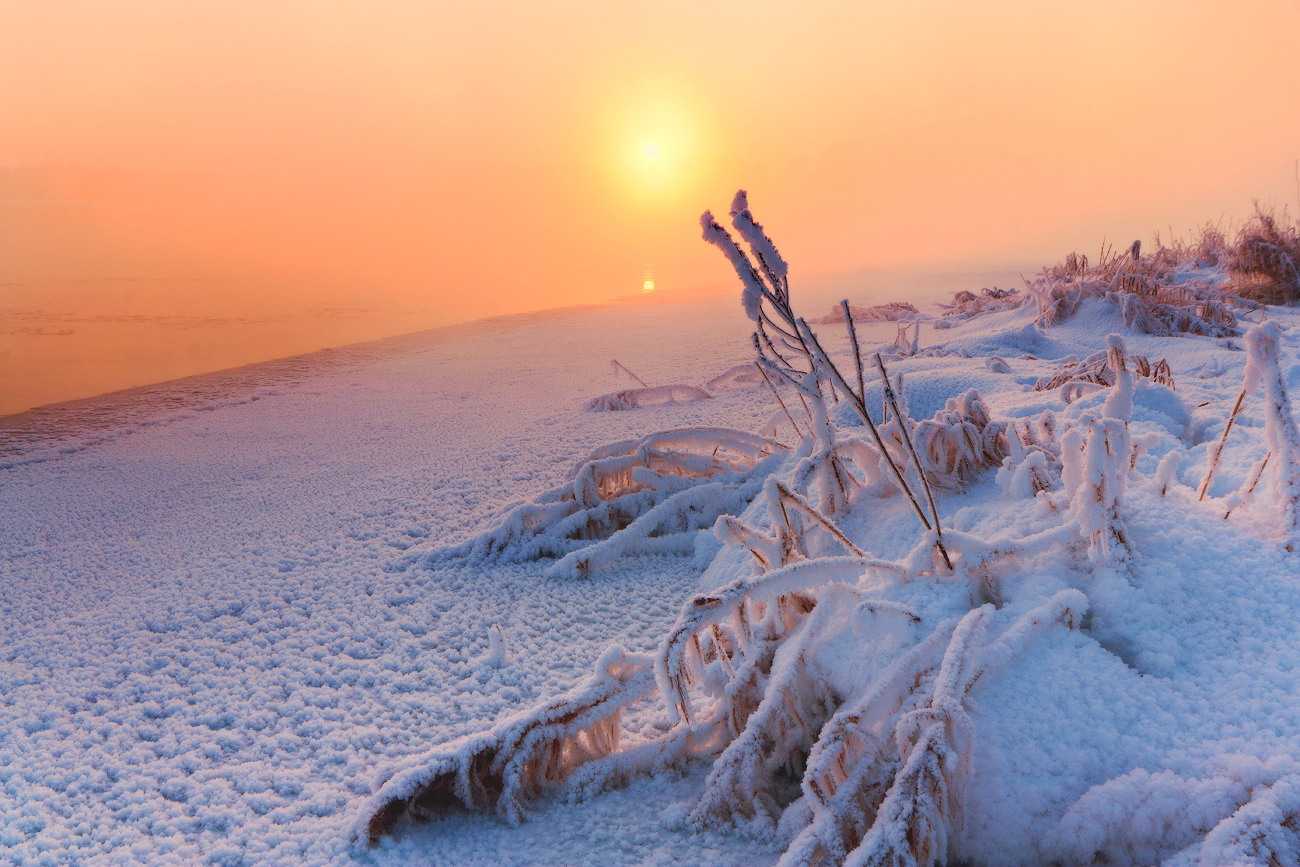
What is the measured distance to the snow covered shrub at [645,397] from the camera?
332 cm

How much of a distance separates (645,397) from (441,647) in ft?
6.57

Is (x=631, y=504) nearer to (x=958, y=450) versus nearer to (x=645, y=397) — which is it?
(x=958, y=450)

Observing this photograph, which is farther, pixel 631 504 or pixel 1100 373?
pixel 1100 373

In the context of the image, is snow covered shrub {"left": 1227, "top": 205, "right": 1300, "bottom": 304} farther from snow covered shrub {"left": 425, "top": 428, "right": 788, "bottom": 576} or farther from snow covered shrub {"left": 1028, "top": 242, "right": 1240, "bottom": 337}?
snow covered shrub {"left": 425, "top": 428, "right": 788, "bottom": 576}

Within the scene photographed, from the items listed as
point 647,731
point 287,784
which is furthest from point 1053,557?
point 287,784

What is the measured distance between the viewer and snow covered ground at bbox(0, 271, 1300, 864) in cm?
82

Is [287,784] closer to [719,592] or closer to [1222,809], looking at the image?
[719,592]

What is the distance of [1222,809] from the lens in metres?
0.71

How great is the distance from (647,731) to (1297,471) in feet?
3.43

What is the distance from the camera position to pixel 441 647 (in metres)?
1.53

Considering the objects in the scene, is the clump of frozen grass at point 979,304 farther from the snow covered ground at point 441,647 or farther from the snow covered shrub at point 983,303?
the snow covered ground at point 441,647

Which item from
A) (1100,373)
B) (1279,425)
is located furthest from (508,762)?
(1100,373)

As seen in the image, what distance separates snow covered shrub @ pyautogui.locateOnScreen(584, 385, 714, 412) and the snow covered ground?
0.59ft

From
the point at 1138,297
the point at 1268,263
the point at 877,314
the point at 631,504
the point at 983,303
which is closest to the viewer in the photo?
the point at 631,504
